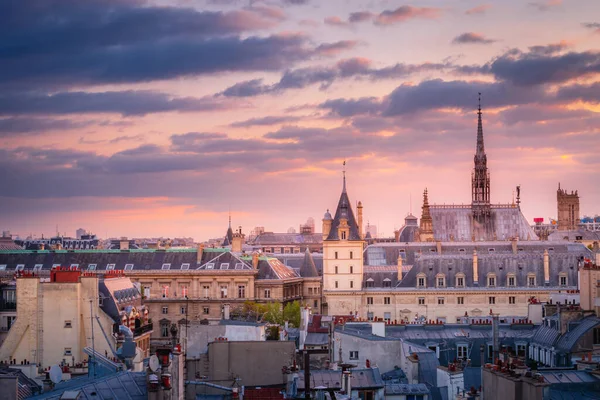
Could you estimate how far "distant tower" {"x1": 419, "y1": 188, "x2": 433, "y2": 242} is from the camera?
531 ft

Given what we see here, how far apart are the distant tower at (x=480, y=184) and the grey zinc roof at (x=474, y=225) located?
1.08 m

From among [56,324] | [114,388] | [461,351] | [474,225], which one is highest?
[474,225]

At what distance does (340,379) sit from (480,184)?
136278 millimetres

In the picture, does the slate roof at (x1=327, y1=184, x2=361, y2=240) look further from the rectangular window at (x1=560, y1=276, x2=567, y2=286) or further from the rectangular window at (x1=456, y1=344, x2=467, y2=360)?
the rectangular window at (x1=456, y1=344, x2=467, y2=360)

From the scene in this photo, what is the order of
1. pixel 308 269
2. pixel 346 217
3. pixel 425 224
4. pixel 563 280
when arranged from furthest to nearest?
pixel 425 224
pixel 308 269
pixel 346 217
pixel 563 280

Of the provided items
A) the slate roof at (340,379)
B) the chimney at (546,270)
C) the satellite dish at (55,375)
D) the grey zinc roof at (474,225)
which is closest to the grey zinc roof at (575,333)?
the slate roof at (340,379)

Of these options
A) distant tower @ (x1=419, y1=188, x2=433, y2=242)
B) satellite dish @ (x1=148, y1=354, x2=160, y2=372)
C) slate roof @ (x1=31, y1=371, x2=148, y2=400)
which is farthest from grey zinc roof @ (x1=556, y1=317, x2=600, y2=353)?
distant tower @ (x1=419, y1=188, x2=433, y2=242)

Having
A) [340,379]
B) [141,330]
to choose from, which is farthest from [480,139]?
[340,379]

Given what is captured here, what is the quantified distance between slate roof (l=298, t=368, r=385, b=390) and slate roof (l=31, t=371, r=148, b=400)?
25.4 feet

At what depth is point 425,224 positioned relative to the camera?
164 metres

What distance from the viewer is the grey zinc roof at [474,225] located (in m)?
163

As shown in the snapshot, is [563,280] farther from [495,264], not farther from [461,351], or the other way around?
[461,351]

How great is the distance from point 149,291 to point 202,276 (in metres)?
6.23

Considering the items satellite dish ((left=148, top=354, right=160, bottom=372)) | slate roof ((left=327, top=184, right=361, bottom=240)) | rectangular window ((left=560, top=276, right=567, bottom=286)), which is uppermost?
slate roof ((left=327, top=184, right=361, bottom=240))
